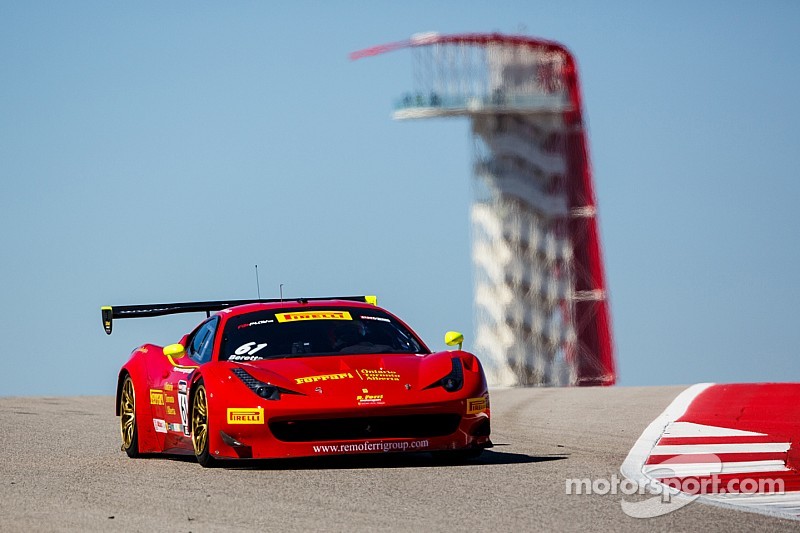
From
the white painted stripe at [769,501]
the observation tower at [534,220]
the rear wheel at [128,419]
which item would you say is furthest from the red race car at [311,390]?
the observation tower at [534,220]

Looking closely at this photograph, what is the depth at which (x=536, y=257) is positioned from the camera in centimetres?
6400

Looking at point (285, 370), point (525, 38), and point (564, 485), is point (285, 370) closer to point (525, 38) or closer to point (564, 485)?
point (564, 485)

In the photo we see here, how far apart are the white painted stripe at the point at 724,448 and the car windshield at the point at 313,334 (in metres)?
1.71

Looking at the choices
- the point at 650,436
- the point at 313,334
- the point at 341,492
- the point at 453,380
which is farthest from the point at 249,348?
the point at 650,436

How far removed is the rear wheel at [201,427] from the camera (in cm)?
985

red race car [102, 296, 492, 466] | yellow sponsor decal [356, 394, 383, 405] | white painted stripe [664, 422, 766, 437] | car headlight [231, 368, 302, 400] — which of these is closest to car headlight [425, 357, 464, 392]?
red race car [102, 296, 492, 466]

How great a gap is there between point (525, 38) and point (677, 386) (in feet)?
145

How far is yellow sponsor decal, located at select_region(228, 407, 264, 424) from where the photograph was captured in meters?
9.55

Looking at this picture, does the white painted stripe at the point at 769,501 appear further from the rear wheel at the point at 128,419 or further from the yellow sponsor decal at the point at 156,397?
the rear wheel at the point at 128,419

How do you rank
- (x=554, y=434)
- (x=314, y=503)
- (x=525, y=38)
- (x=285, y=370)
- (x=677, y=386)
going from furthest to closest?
(x=525, y=38) < (x=677, y=386) < (x=554, y=434) < (x=285, y=370) < (x=314, y=503)

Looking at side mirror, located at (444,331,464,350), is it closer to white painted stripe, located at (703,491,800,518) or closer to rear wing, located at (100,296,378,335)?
rear wing, located at (100,296,378,335)

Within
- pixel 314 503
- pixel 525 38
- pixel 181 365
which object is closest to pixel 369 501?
pixel 314 503

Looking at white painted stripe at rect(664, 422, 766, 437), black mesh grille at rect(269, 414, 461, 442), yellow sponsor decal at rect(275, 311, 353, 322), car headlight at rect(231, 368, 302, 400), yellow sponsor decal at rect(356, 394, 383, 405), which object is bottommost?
white painted stripe at rect(664, 422, 766, 437)

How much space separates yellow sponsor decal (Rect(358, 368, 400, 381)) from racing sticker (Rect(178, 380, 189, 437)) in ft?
4.03
